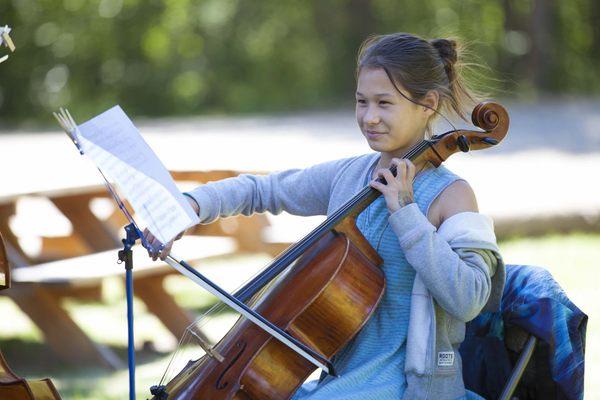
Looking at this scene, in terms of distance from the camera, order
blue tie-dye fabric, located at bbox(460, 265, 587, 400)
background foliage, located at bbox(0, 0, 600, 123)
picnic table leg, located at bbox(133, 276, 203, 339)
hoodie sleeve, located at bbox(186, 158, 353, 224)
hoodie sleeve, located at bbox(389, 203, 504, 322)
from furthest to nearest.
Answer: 1. background foliage, located at bbox(0, 0, 600, 123)
2. picnic table leg, located at bbox(133, 276, 203, 339)
3. hoodie sleeve, located at bbox(186, 158, 353, 224)
4. blue tie-dye fabric, located at bbox(460, 265, 587, 400)
5. hoodie sleeve, located at bbox(389, 203, 504, 322)

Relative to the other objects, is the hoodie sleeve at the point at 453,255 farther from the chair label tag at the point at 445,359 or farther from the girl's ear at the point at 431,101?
the girl's ear at the point at 431,101

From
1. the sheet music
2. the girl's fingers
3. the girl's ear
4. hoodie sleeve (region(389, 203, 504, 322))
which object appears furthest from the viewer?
the girl's ear

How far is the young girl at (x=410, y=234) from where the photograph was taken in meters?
2.22

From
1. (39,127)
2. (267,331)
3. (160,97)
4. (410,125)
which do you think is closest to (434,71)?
(410,125)

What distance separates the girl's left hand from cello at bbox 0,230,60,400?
82cm

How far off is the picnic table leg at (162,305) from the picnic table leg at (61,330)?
308 mm

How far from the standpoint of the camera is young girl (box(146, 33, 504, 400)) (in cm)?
222

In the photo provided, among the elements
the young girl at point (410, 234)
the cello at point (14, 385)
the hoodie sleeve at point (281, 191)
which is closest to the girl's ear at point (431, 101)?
the young girl at point (410, 234)

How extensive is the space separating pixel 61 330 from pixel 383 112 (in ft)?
7.69

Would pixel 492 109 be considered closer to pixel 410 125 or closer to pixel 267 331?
pixel 410 125

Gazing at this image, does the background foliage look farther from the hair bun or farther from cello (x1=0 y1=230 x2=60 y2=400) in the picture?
cello (x1=0 y1=230 x2=60 y2=400)

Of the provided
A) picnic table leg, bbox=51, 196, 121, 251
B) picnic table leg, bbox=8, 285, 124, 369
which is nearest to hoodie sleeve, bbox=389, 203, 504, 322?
picnic table leg, bbox=8, 285, 124, 369

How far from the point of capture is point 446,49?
98.9 inches

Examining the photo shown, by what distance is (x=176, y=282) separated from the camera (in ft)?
18.1
